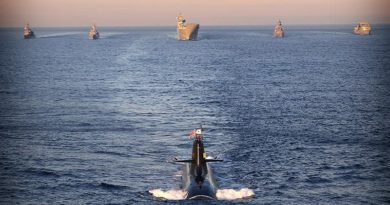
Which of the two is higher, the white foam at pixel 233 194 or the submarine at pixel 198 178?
the submarine at pixel 198 178

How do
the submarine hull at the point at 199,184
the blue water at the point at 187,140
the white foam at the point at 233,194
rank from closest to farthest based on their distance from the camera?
the submarine hull at the point at 199,184 < the white foam at the point at 233,194 < the blue water at the point at 187,140

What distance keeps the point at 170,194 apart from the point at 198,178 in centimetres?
384

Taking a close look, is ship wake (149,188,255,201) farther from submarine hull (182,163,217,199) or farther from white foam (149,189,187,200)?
submarine hull (182,163,217,199)

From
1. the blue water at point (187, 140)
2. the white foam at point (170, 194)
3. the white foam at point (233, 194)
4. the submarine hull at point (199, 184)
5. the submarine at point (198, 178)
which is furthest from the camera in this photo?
the blue water at point (187, 140)

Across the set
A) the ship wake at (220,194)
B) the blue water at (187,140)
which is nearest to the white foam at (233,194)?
the ship wake at (220,194)

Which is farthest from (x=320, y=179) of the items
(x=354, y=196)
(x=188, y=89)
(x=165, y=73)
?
(x=165, y=73)

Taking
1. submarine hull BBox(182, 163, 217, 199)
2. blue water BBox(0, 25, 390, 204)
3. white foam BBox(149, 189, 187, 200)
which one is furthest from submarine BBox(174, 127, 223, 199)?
blue water BBox(0, 25, 390, 204)

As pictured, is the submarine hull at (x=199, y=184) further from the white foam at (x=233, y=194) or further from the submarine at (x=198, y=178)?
the white foam at (x=233, y=194)

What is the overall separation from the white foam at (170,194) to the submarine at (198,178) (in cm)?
63

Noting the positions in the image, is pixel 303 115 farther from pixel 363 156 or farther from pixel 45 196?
pixel 45 196

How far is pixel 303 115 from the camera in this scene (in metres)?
108

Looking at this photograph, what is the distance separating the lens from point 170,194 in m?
62.0

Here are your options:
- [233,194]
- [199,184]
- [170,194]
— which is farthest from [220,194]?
[170,194]

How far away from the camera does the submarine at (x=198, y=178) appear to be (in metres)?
60.4
